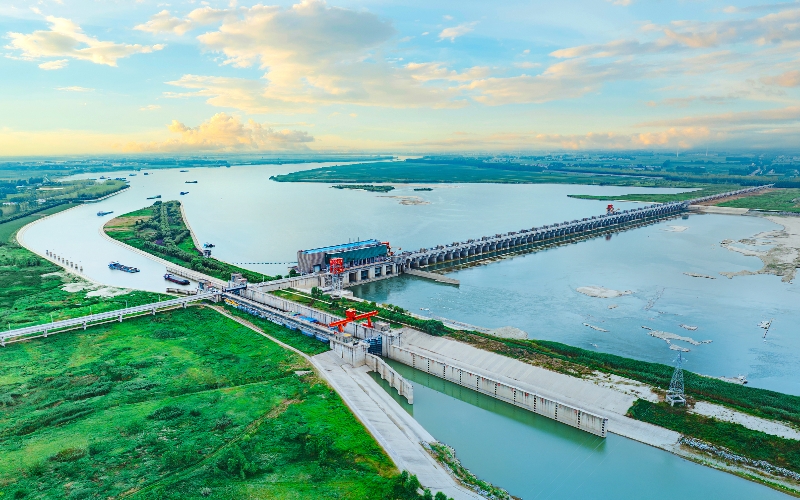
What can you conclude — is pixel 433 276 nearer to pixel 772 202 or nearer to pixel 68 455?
pixel 68 455

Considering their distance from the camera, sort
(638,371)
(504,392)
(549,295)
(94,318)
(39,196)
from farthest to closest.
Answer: (39,196) < (549,295) < (94,318) < (638,371) < (504,392)

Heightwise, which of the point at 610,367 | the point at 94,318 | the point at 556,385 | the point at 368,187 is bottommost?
the point at 556,385

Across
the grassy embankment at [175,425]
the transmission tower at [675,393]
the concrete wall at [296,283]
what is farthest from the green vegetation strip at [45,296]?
the transmission tower at [675,393]

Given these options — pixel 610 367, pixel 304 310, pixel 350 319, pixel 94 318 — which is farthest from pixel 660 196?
pixel 94 318

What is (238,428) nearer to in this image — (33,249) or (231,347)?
(231,347)

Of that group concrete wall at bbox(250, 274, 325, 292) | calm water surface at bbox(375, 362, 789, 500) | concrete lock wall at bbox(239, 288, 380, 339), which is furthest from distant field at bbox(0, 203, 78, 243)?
calm water surface at bbox(375, 362, 789, 500)

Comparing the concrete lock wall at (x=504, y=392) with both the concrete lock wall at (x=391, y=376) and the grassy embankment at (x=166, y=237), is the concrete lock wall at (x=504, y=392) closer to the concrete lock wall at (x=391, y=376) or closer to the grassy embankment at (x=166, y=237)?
the concrete lock wall at (x=391, y=376)

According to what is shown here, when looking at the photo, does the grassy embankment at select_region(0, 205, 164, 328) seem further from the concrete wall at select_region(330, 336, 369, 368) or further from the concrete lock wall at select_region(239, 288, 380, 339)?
the concrete wall at select_region(330, 336, 369, 368)
